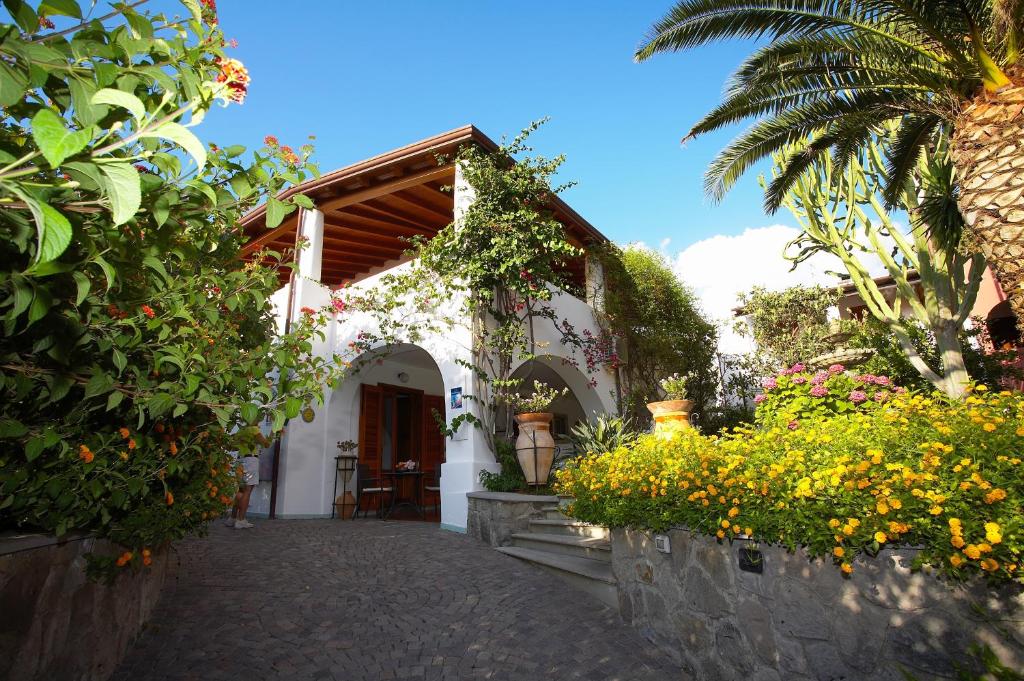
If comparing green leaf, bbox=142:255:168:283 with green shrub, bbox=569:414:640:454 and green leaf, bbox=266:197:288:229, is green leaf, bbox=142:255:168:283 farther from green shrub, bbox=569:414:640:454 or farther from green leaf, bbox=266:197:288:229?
green shrub, bbox=569:414:640:454

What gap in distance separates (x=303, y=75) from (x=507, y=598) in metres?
5.85

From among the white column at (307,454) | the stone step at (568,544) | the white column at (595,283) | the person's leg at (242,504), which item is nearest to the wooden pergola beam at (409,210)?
the white column at (307,454)

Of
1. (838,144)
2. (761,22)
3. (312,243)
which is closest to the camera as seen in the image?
(761,22)

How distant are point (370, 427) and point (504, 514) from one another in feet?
15.1

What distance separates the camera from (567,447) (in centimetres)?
986

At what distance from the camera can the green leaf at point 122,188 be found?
3.17 ft

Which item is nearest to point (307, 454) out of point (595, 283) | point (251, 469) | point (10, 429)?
point (251, 469)

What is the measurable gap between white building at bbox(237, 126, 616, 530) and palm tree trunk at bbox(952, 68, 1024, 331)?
512cm

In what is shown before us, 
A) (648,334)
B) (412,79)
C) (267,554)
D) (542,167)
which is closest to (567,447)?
(648,334)

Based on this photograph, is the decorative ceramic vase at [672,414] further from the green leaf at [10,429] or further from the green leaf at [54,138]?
the green leaf at [54,138]

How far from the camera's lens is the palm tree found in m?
4.43

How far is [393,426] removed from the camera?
11.0m

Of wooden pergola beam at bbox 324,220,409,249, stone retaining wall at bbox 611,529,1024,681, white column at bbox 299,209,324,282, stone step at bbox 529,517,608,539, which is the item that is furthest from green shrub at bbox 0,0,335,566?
wooden pergola beam at bbox 324,220,409,249

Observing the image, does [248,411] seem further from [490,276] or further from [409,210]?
[409,210]
